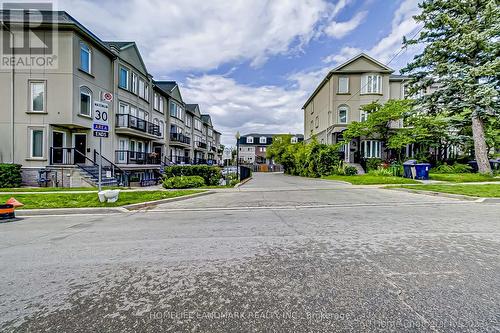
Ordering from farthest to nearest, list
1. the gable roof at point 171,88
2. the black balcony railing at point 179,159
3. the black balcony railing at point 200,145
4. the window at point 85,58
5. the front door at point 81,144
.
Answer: the black balcony railing at point 200,145, the black balcony railing at point 179,159, the gable roof at point 171,88, the front door at point 81,144, the window at point 85,58

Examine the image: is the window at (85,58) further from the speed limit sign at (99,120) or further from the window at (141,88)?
the speed limit sign at (99,120)

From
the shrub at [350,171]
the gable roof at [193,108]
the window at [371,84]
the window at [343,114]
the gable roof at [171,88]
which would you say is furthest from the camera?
the gable roof at [193,108]

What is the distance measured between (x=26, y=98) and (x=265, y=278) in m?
20.3

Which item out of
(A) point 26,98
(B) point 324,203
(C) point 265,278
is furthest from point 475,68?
(A) point 26,98

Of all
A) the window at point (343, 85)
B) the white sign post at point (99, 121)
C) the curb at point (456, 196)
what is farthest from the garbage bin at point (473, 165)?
the white sign post at point (99, 121)

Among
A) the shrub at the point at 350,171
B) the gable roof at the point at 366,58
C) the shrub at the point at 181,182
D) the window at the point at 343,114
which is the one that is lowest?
the shrub at the point at 181,182

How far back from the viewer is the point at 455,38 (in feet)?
61.2

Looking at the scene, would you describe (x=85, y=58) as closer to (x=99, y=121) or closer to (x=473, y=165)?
(x=99, y=121)

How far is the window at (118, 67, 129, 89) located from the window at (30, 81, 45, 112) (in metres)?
5.78

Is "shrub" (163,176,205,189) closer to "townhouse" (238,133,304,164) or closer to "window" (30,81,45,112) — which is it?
"window" (30,81,45,112)

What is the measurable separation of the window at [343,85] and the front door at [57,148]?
26.2 metres

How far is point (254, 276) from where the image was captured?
338 centimetres

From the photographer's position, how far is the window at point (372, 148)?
26.5m

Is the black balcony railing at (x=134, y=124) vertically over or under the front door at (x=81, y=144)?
over
